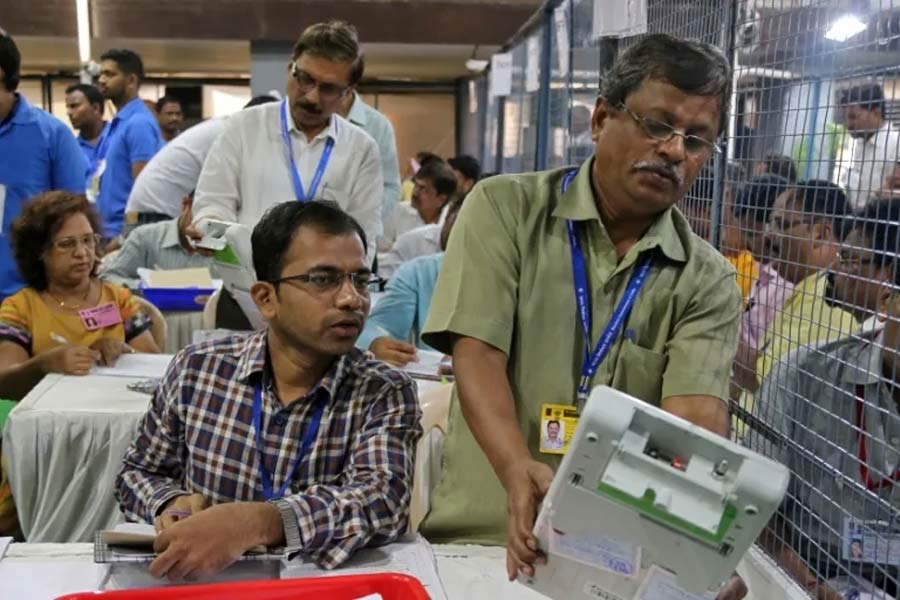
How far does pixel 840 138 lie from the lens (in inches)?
56.7

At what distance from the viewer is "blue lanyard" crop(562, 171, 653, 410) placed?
1.42 metres

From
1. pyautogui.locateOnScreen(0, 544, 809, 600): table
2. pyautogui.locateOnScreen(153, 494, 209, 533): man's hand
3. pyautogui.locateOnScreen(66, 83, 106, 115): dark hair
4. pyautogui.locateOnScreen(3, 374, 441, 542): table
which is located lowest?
pyautogui.locateOnScreen(3, 374, 441, 542): table

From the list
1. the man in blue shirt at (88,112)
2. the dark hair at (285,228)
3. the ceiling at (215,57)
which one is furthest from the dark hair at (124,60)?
the dark hair at (285,228)

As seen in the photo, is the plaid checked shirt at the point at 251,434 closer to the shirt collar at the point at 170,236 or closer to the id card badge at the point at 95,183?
the shirt collar at the point at 170,236

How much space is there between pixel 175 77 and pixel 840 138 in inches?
403

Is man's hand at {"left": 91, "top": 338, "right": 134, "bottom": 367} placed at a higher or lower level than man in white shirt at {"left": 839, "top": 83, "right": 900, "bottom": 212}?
lower

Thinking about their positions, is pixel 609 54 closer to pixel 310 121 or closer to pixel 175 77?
pixel 310 121

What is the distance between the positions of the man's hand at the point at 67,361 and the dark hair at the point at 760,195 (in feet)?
6.26

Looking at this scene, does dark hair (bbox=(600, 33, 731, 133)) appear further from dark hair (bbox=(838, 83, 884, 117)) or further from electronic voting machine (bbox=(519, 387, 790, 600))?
electronic voting machine (bbox=(519, 387, 790, 600))

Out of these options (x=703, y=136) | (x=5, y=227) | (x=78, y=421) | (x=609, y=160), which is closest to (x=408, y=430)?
(x=609, y=160)

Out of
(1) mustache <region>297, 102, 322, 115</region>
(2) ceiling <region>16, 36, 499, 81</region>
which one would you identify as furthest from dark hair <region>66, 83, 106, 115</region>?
(1) mustache <region>297, 102, 322, 115</region>

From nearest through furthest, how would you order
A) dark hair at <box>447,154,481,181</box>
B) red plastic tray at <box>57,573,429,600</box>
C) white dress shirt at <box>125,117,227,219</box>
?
red plastic tray at <box>57,573,429,600</box> < white dress shirt at <box>125,117,227,219</box> < dark hair at <box>447,154,481,181</box>

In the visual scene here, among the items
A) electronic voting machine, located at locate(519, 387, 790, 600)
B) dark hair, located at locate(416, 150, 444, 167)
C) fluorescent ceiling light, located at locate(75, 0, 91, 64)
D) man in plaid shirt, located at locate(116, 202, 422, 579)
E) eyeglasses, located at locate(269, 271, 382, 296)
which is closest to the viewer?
electronic voting machine, located at locate(519, 387, 790, 600)

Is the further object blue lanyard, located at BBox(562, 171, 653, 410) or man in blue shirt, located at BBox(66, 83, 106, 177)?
man in blue shirt, located at BBox(66, 83, 106, 177)
